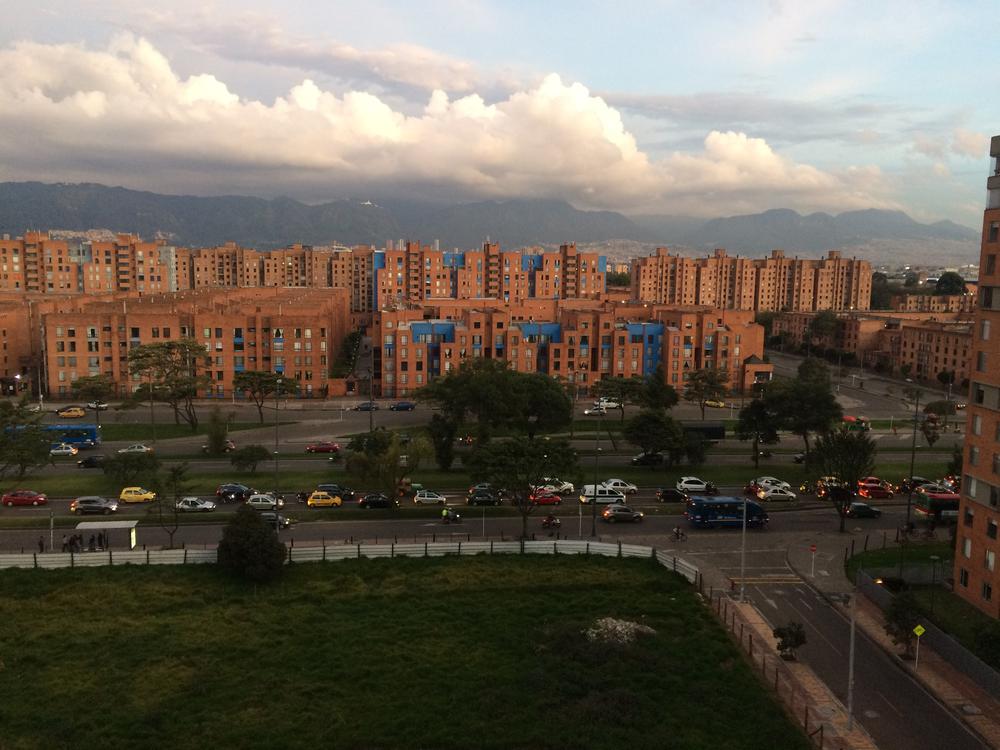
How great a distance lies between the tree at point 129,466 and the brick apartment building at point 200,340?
34371mm

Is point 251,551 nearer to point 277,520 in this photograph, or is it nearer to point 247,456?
point 277,520

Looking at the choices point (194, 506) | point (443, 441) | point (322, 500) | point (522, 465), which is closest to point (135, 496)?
point (194, 506)

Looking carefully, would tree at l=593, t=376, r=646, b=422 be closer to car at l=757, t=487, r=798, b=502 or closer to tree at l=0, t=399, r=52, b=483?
car at l=757, t=487, r=798, b=502

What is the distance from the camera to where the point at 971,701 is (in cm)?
2481

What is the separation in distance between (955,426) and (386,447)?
55608mm

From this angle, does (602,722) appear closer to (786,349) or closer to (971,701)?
(971,701)

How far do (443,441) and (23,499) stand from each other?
81.7 feet

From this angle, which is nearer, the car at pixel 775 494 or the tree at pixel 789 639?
the tree at pixel 789 639

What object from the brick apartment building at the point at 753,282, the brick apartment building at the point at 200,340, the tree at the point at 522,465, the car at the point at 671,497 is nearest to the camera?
the tree at the point at 522,465

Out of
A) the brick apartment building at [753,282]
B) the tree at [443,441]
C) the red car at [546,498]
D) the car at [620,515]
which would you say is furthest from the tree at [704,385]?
the brick apartment building at [753,282]

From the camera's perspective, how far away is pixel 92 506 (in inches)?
1652

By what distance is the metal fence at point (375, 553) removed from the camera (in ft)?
112

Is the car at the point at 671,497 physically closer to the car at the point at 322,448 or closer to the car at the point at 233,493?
the car at the point at 233,493

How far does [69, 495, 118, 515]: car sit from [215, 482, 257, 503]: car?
Answer: 560cm
